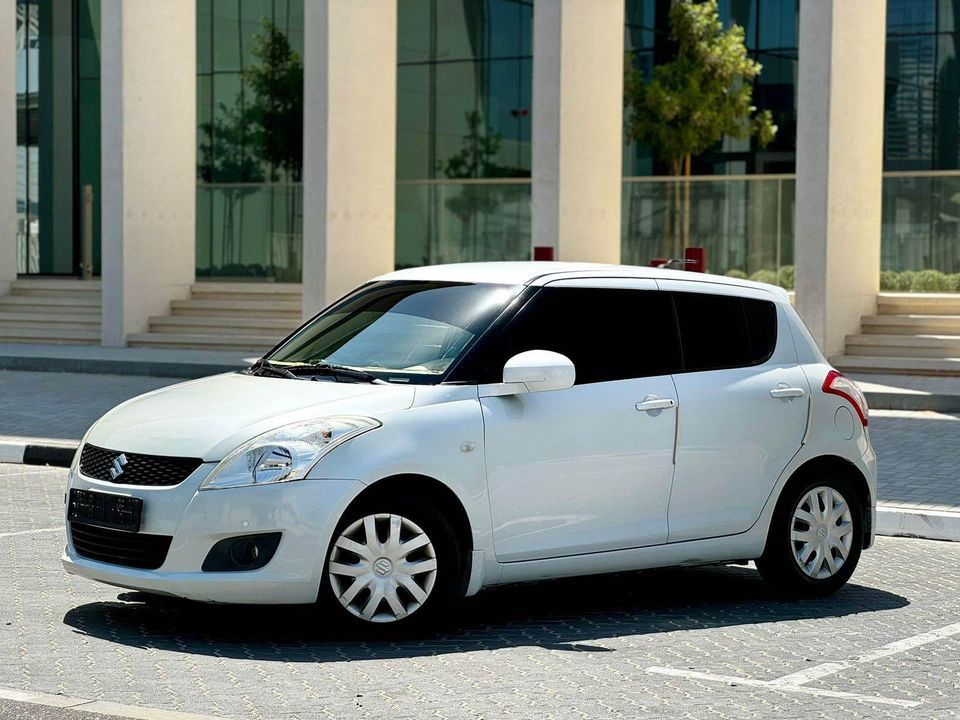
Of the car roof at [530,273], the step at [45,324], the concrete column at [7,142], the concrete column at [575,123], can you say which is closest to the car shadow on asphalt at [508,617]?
the car roof at [530,273]

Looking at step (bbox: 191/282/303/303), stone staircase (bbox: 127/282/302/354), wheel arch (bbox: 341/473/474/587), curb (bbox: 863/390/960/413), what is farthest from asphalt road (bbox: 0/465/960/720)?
step (bbox: 191/282/303/303)

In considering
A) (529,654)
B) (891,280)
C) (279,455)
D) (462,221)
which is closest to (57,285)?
(462,221)

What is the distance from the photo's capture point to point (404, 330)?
7.64 m

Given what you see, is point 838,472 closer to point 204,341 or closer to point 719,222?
point 719,222

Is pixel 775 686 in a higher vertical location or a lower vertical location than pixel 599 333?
lower

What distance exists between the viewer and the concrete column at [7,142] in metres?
28.0

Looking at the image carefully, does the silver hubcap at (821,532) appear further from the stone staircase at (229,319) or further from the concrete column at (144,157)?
the concrete column at (144,157)

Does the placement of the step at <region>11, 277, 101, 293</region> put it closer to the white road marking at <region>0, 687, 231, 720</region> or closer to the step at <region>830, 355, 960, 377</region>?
the step at <region>830, 355, 960, 377</region>

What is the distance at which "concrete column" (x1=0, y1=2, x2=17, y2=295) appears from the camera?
2803 cm

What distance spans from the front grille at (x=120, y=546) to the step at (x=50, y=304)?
20.3 metres

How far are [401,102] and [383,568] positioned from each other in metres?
29.3

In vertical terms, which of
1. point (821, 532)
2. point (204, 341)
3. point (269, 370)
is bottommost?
point (204, 341)

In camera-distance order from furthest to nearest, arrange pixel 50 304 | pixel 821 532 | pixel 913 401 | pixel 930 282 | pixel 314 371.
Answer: pixel 50 304 → pixel 930 282 → pixel 913 401 → pixel 821 532 → pixel 314 371

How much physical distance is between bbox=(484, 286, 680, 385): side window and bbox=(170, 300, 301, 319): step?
18.0 metres
